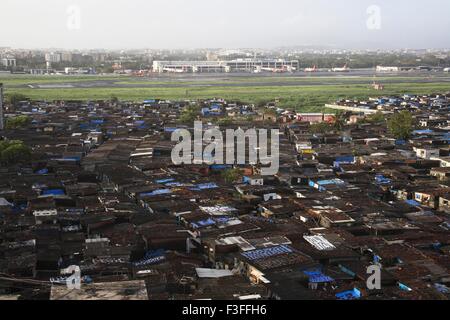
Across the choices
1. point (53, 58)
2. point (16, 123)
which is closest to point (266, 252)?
point (16, 123)

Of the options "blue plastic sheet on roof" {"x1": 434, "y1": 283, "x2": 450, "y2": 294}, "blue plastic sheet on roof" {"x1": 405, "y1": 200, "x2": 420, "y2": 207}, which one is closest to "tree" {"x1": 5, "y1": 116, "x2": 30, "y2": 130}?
"blue plastic sheet on roof" {"x1": 405, "y1": 200, "x2": 420, "y2": 207}

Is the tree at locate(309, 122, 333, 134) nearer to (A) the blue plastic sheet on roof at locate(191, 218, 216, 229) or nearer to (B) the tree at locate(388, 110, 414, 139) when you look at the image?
(B) the tree at locate(388, 110, 414, 139)

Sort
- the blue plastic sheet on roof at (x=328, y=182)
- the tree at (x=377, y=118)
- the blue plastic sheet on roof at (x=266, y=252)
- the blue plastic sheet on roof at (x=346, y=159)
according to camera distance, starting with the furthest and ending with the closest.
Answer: the tree at (x=377, y=118) < the blue plastic sheet on roof at (x=346, y=159) < the blue plastic sheet on roof at (x=328, y=182) < the blue plastic sheet on roof at (x=266, y=252)

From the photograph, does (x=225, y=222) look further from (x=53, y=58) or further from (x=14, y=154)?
(x=53, y=58)

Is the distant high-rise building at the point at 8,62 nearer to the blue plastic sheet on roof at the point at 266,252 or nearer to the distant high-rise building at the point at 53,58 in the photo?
the distant high-rise building at the point at 53,58

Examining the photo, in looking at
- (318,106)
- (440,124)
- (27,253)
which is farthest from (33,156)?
(318,106)

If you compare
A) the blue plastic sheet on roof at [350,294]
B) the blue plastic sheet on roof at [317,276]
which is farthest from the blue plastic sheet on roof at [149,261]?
the blue plastic sheet on roof at [350,294]
